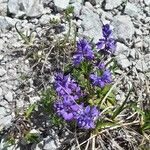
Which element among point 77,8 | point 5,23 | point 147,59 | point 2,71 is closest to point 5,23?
point 5,23

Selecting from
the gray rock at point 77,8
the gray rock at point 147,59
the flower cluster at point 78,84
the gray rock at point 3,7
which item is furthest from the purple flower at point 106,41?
the gray rock at point 3,7

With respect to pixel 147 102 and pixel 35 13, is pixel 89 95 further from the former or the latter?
pixel 35 13

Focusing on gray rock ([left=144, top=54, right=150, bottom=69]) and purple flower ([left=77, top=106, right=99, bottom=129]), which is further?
gray rock ([left=144, top=54, right=150, bottom=69])

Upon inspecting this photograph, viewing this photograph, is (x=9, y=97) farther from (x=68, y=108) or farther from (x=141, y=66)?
(x=141, y=66)

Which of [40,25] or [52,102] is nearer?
[52,102]

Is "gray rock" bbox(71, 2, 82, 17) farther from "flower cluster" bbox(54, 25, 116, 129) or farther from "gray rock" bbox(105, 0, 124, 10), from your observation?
"flower cluster" bbox(54, 25, 116, 129)

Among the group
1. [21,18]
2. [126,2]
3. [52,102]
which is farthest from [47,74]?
[126,2]

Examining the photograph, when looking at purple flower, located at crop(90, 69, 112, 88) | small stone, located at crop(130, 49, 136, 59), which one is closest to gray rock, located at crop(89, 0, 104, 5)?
small stone, located at crop(130, 49, 136, 59)

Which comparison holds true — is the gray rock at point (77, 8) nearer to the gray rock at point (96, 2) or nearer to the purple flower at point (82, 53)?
the gray rock at point (96, 2)
